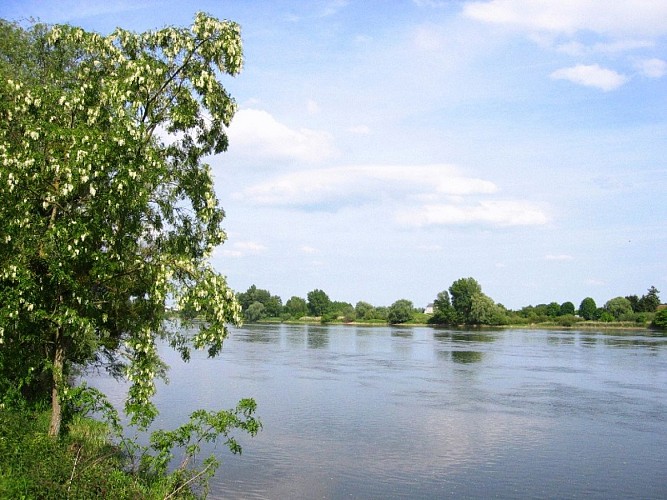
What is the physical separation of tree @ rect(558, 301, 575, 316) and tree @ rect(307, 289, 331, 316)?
221 ft

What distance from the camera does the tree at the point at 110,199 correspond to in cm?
1072

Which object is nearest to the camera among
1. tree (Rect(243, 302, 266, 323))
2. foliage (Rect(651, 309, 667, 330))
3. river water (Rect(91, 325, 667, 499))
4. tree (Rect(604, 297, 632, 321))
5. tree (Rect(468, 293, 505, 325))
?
river water (Rect(91, 325, 667, 499))

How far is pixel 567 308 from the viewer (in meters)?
172

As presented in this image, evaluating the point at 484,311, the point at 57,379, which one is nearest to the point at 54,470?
the point at 57,379

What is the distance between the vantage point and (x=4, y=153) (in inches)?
420

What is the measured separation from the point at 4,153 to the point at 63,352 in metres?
4.28

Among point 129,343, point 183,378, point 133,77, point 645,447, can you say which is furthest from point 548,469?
point 183,378

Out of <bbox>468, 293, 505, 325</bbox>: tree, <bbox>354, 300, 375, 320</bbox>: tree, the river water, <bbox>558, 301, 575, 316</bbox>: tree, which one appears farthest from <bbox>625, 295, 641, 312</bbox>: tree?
the river water

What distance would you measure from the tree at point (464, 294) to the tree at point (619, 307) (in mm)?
37645

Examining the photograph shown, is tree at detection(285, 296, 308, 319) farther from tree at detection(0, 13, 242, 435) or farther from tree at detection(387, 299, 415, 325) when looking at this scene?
tree at detection(0, 13, 242, 435)

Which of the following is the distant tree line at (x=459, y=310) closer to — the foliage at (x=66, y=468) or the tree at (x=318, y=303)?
the tree at (x=318, y=303)

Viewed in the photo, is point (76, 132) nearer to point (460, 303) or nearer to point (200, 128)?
point (200, 128)

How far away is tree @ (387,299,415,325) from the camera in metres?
152

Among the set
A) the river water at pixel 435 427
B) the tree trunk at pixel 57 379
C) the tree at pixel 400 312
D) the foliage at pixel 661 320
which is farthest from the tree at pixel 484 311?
the tree trunk at pixel 57 379
